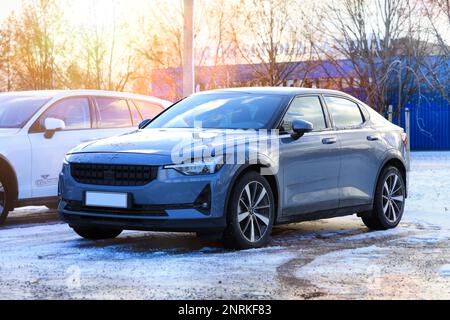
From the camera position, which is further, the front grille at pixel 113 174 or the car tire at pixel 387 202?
the car tire at pixel 387 202

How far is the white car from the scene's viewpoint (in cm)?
1033

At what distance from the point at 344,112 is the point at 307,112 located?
2.57ft

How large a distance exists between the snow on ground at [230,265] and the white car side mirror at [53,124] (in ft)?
3.97

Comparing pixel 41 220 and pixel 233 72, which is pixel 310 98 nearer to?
pixel 41 220

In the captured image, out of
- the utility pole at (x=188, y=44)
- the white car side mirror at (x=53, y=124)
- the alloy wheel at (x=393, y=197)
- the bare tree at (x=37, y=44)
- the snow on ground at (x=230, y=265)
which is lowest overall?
the snow on ground at (x=230, y=265)

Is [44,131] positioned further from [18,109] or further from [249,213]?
[249,213]

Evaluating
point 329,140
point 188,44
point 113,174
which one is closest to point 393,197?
point 329,140

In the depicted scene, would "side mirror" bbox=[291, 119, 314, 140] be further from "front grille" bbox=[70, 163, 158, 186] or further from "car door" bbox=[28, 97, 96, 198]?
"car door" bbox=[28, 97, 96, 198]

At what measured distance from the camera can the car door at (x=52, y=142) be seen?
10562 mm

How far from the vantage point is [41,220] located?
11266 mm

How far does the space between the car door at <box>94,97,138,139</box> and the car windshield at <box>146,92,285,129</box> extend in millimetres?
2089

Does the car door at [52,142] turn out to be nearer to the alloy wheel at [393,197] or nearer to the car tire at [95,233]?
the car tire at [95,233]

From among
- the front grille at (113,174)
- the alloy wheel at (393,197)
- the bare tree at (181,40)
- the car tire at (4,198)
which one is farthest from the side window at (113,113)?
the bare tree at (181,40)

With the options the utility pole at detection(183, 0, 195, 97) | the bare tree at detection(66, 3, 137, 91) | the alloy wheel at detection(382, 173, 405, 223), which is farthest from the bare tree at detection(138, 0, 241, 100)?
the alloy wheel at detection(382, 173, 405, 223)
